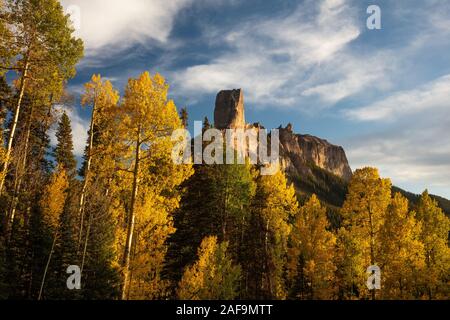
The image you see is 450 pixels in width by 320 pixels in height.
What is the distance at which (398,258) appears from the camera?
2358 cm

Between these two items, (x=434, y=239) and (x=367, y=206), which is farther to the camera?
(x=434, y=239)

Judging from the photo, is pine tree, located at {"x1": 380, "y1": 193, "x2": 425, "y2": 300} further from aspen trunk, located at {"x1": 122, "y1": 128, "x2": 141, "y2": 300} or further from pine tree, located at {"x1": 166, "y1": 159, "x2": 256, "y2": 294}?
aspen trunk, located at {"x1": 122, "y1": 128, "x2": 141, "y2": 300}

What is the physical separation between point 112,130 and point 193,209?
18.8m

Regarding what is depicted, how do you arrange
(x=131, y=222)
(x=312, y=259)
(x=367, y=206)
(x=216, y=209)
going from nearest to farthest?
1. (x=131, y=222)
2. (x=367, y=206)
3. (x=312, y=259)
4. (x=216, y=209)

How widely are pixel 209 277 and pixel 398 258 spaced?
40.1ft

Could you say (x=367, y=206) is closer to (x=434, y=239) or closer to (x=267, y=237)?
(x=267, y=237)

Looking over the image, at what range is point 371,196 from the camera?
2570cm

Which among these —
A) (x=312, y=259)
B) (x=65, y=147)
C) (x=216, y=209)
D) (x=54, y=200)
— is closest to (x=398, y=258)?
(x=312, y=259)

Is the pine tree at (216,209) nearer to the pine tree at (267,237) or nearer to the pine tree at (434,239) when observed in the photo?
the pine tree at (267,237)

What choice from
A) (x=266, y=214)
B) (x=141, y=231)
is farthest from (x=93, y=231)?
(x=266, y=214)

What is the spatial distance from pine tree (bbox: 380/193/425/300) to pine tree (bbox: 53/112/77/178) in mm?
37256

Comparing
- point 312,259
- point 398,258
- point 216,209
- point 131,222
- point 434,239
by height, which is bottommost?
point 312,259

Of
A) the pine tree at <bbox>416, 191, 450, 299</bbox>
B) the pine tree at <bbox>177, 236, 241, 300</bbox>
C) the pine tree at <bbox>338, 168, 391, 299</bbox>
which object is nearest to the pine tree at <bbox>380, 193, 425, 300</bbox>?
the pine tree at <bbox>338, 168, 391, 299</bbox>

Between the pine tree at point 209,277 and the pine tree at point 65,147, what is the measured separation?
27933 mm
